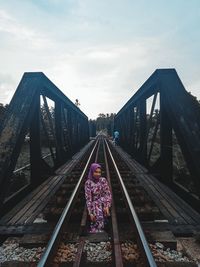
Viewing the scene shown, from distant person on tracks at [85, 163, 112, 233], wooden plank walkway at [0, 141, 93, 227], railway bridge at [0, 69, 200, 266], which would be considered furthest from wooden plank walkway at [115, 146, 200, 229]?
wooden plank walkway at [0, 141, 93, 227]

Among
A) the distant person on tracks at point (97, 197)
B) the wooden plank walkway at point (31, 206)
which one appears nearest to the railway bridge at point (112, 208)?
the wooden plank walkway at point (31, 206)

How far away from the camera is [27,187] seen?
7.09 metres

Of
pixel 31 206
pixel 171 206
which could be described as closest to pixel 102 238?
pixel 171 206

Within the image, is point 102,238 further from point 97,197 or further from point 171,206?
point 171,206

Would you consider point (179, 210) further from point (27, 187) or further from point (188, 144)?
point (27, 187)

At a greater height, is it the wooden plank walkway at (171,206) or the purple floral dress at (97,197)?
the purple floral dress at (97,197)

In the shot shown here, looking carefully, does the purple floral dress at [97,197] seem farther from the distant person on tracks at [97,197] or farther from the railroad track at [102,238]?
the railroad track at [102,238]

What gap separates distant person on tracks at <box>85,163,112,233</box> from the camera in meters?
4.61

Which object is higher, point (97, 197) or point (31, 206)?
point (97, 197)

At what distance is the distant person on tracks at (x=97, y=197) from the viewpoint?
4.61 m

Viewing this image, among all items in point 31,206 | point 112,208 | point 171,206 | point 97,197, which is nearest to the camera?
point 97,197

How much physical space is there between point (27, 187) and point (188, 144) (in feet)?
12.6

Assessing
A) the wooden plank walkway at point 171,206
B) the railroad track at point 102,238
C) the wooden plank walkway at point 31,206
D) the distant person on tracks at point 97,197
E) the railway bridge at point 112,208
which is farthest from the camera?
the wooden plank walkway at point 31,206

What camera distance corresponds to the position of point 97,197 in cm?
474
